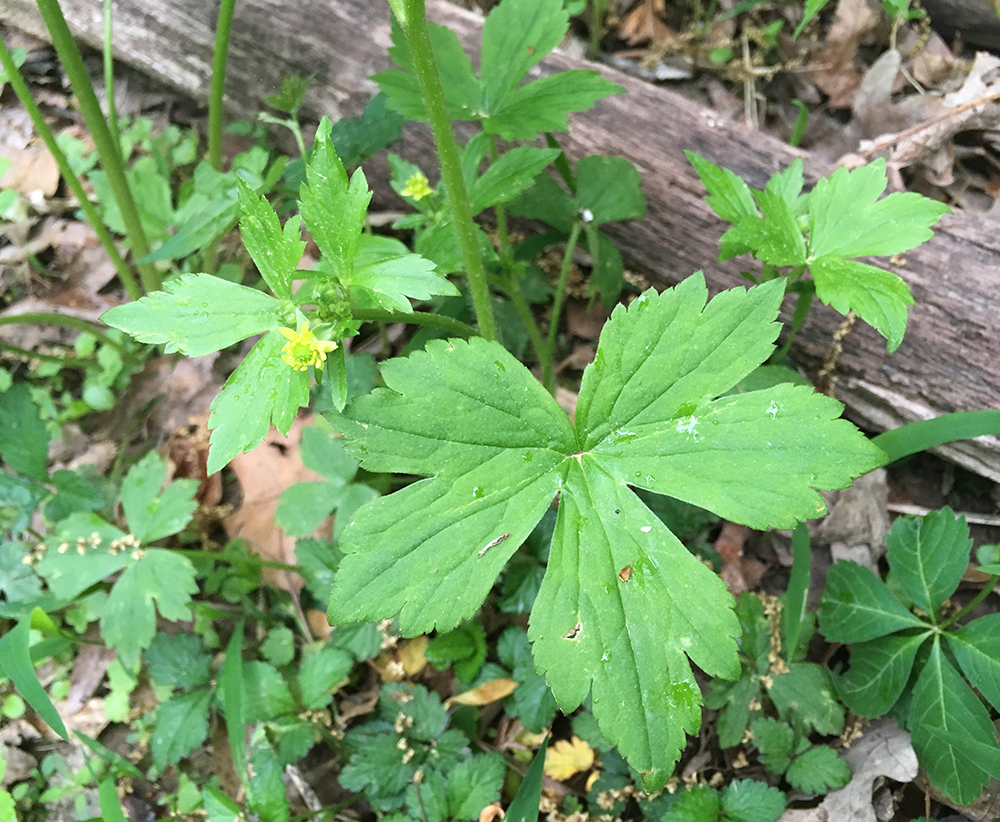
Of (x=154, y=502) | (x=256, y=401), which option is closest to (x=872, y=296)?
(x=256, y=401)

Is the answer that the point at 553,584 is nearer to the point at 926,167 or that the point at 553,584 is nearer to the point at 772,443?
the point at 772,443

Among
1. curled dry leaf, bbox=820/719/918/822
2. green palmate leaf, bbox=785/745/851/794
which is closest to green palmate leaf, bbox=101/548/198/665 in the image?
green palmate leaf, bbox=785/745/851/794

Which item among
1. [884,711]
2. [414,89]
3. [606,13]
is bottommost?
[884,711]

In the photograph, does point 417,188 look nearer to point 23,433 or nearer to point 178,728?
point 23,433

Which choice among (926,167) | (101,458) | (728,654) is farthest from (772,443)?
(101,458)

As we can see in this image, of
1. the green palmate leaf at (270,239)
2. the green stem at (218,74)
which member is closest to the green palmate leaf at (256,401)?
the green palmate leaf at (270,239)

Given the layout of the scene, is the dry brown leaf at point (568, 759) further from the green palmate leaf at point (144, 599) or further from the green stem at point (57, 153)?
the green stem at point (57, 153)
